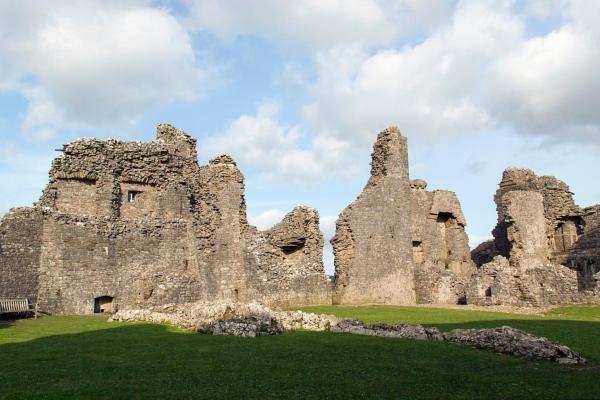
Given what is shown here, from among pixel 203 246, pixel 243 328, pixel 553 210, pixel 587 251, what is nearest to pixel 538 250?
pixel 587 251

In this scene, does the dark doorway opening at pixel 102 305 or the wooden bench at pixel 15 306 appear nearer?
the wooden bench at pixel 15 306

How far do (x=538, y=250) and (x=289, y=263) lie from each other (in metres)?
16.8

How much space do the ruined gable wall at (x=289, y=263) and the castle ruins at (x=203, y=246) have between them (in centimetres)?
5

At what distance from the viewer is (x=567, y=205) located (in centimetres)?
3891

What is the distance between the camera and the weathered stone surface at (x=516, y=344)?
10164 millimetres

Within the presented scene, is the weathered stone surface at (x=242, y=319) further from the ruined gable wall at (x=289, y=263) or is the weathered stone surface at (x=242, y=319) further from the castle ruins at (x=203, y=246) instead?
the ruined gable wall at (x=289, y=263)

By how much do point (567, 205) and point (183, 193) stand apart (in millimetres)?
26295

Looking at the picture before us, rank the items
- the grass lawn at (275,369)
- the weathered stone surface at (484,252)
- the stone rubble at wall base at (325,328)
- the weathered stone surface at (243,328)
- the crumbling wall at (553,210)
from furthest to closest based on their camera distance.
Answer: the weathered stone surface at (484,252)
the crumbling wall at (553,210)
the weathered stone surface at (243,328)
the stone rubble at wall base at (325,328)
the grass lawn at (275,369)

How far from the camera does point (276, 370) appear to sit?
8883 millimetres

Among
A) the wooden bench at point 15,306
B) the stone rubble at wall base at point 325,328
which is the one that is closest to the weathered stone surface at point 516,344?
the stone rubble at wall base at point 325,328

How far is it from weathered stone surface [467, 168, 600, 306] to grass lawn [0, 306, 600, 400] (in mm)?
12468

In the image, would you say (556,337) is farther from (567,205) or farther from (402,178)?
(567,205)

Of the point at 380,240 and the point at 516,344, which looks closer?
the point at 516,344

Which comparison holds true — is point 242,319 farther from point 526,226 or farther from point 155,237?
point 526,226
